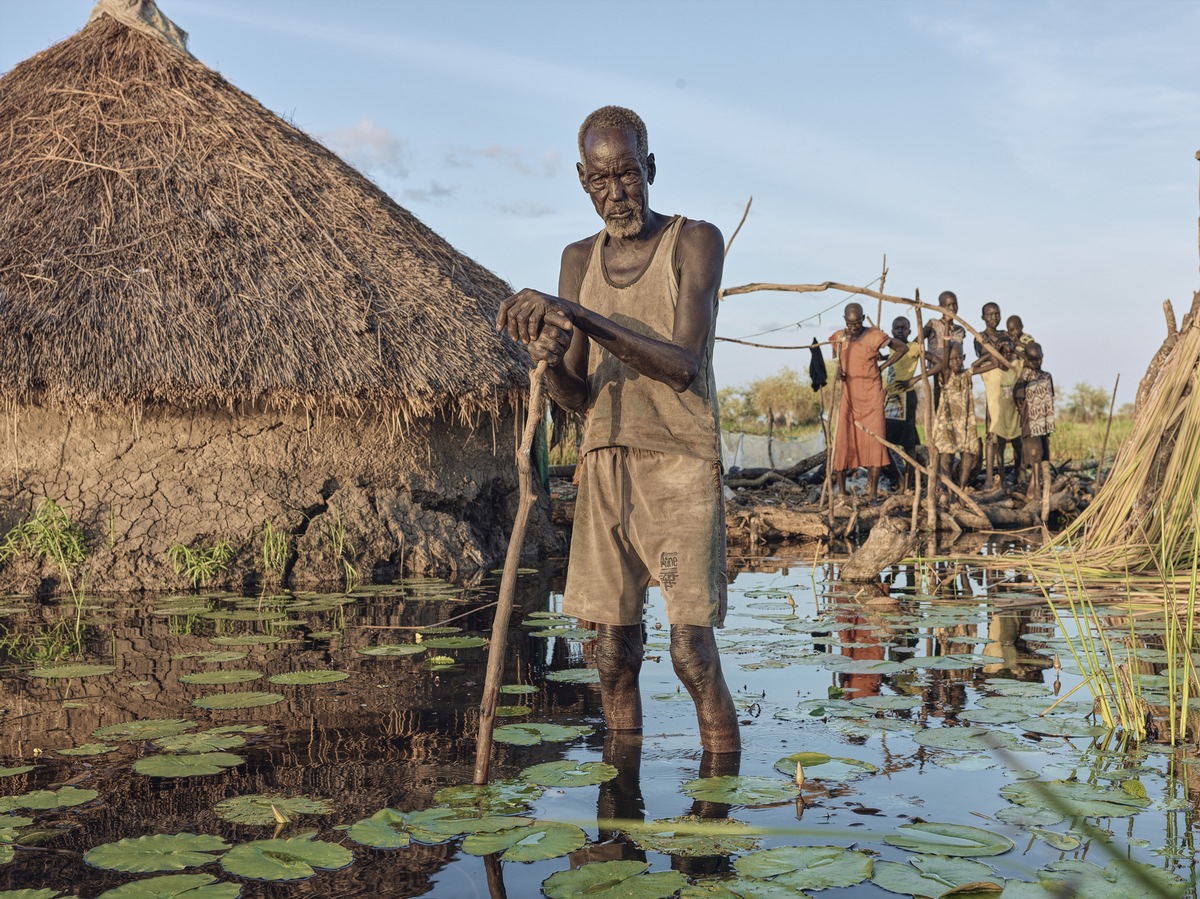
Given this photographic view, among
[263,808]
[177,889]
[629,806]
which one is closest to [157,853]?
[177,889]

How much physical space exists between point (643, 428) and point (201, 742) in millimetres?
1625

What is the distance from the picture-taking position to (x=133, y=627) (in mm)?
5488

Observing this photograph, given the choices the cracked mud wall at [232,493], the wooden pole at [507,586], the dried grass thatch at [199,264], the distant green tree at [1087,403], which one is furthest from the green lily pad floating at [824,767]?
the distant green tree at [1087,403]

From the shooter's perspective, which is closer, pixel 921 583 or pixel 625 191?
pixel 625 191

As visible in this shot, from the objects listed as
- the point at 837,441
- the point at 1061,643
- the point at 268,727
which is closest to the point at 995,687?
the point at 1061,643

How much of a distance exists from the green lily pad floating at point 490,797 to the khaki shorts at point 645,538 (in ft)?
1.57

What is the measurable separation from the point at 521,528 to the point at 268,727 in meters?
1.45

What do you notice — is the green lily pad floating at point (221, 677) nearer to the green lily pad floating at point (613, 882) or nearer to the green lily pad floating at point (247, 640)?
the green lily pad floating at point (247, 640)

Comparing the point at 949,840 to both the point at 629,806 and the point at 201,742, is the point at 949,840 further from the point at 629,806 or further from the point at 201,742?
the point at 201,742

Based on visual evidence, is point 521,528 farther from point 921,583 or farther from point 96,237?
point 96,237

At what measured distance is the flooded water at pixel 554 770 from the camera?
2.38m

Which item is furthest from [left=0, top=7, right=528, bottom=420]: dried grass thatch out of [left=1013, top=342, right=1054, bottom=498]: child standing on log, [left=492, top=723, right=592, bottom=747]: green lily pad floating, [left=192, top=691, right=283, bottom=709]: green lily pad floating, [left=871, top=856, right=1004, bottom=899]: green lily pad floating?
[left=1013, top=342, right=1054, bottom=498]: child standing on log

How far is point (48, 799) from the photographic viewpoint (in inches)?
111

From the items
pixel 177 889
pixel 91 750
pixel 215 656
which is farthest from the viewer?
pixel 215 656
